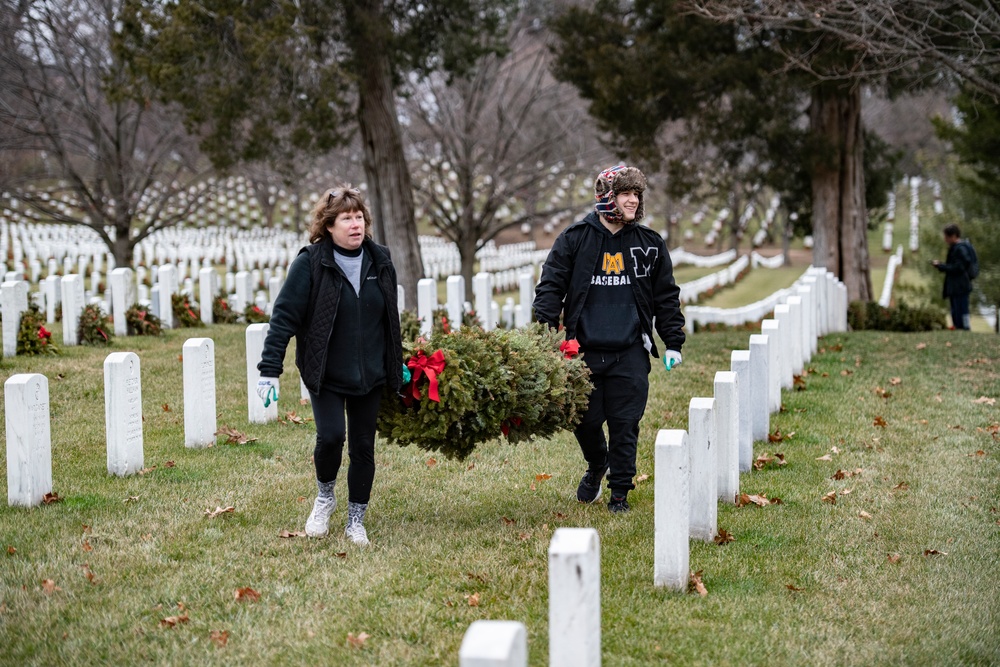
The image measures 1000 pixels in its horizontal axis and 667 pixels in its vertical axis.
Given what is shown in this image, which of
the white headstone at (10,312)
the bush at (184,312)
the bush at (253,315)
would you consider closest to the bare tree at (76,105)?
the bush at (184,312)

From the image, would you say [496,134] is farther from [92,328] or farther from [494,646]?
[494,646]

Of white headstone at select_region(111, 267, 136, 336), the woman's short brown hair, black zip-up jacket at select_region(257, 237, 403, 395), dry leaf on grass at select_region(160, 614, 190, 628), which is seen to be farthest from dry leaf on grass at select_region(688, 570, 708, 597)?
white headstone at select_region(111, 267, 136, 336)

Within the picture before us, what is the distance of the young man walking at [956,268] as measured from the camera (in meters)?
16.8

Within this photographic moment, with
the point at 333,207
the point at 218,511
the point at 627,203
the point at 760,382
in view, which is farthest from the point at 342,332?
the point at 760,382

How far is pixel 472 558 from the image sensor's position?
573cm

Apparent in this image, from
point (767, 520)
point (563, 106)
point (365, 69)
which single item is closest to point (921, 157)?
point (563, 106)

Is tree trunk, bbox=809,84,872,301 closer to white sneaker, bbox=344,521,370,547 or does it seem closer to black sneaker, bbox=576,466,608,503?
black sneaker, bbox=576,466,608,503

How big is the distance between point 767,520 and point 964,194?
20563 mm

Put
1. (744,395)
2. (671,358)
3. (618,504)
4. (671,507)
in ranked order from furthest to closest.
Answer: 1. (744,395)
2. (618,504)
3. (671,358)
4. (671,507)

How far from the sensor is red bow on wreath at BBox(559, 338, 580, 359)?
6.37 metres

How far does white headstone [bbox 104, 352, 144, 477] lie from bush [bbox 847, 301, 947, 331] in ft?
46.5

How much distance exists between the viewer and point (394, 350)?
5.93 m

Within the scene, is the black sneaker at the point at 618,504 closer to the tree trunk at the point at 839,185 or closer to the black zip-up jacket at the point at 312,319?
the black zip-up jacket at the point at 312,319

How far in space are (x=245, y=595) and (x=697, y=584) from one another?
83.8 inches
